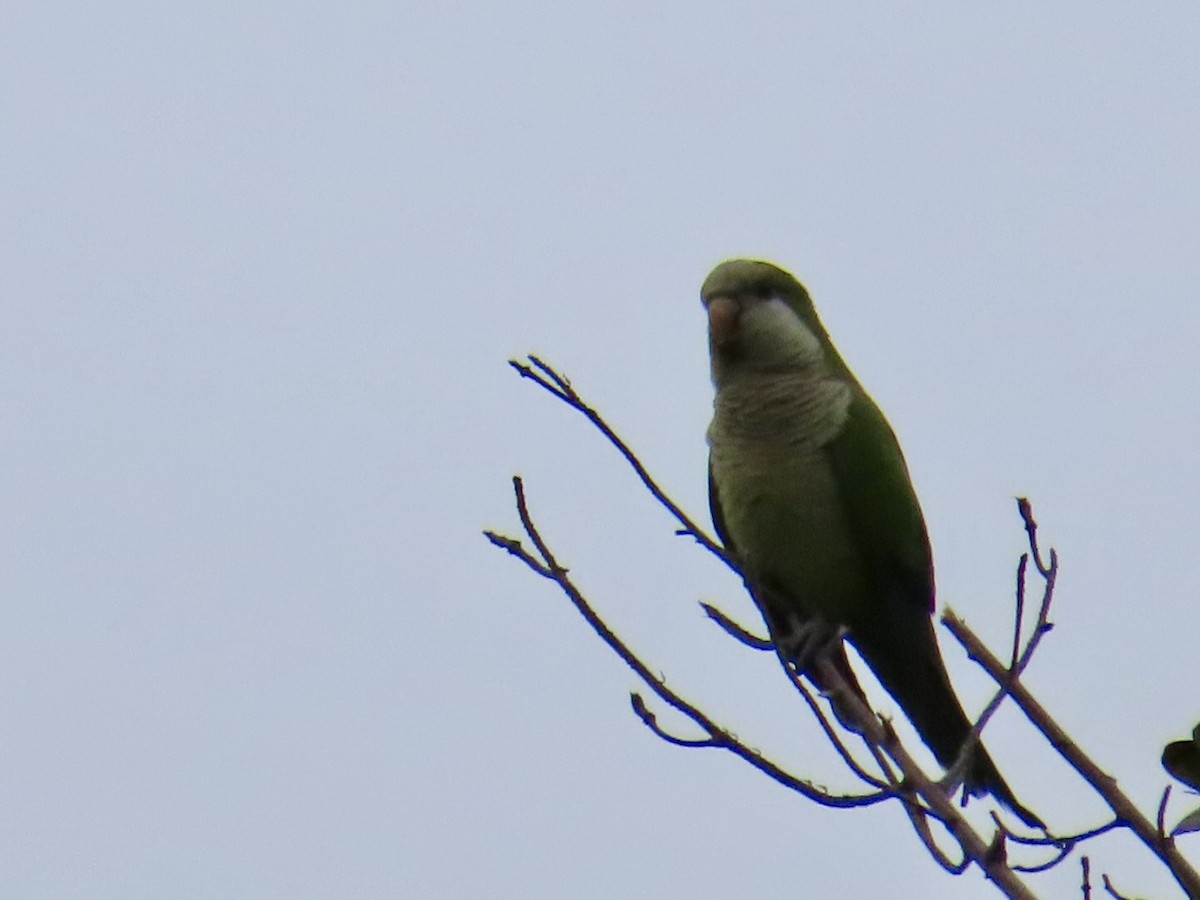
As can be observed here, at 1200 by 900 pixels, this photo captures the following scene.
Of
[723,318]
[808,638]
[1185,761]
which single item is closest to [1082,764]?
[1185,761]

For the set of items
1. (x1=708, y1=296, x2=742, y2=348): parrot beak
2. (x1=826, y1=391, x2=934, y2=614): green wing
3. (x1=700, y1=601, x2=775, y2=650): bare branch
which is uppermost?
(x1=708, y1=296, x2=742, y2=348): parrot beak

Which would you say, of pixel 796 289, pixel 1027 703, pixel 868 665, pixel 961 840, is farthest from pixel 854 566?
pixel 961 840

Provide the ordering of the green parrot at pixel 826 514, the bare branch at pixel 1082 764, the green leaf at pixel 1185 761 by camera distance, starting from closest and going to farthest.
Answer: the bare branch at pixel 1082 764
the green leaf at pixel 1185 761
the green parrot at pixel 826 514

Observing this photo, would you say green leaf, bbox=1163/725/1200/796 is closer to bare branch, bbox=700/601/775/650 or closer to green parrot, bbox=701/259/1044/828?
bare branch, bbox=700/601/775/650

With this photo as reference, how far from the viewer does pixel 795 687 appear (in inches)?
111

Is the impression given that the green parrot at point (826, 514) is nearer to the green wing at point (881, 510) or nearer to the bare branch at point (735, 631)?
the green wing at point (881, 510)

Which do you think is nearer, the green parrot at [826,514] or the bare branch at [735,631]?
the bare branch at [735,631]

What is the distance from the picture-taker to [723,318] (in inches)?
191

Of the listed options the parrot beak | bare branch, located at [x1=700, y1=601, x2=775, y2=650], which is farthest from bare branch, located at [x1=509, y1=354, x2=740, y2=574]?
the parrot beak

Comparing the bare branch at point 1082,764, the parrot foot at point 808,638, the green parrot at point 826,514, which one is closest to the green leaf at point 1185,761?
the bare branch at point 1082,764

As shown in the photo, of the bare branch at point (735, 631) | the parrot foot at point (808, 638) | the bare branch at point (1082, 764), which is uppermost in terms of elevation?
the parrot foot at point (808, 638)

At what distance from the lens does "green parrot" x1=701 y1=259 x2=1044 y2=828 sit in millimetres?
4672

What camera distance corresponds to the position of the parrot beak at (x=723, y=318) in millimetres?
4859

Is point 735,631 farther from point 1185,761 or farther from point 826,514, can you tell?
point 826,514
